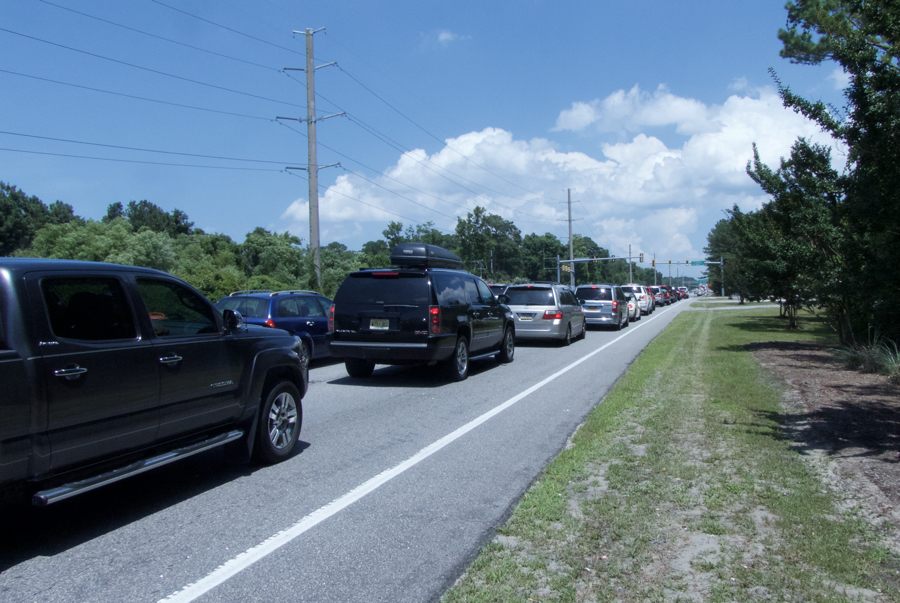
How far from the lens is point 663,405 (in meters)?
9.06

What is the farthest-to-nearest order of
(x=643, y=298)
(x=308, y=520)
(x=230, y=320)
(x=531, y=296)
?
(x=643, y=298) → (x=531, y=296) → (x=230, y=320) → (x=308, y=520)

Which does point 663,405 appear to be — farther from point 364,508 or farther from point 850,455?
point 364,508

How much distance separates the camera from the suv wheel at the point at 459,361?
11.7 m

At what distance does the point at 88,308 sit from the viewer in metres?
4.62

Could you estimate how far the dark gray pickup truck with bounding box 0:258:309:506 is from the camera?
13.1 feet

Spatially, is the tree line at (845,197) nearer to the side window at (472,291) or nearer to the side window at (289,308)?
the side window at (472,291)

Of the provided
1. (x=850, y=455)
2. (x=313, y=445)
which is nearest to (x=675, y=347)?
(x=850, y=455)

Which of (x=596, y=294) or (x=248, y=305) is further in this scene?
(x=596, y=294)

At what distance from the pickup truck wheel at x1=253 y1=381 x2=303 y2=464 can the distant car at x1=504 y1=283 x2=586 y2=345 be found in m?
11.9

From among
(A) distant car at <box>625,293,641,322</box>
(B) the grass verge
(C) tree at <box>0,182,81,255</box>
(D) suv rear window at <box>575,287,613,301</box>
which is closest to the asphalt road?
(B) the grass verge

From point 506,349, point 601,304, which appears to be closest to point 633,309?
point 601,304

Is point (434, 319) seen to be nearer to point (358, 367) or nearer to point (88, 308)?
point (358, 367)

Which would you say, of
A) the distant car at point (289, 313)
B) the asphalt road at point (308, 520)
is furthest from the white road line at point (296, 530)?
the distant car at point (289, 313)

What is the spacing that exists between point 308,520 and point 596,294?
73.0ft
